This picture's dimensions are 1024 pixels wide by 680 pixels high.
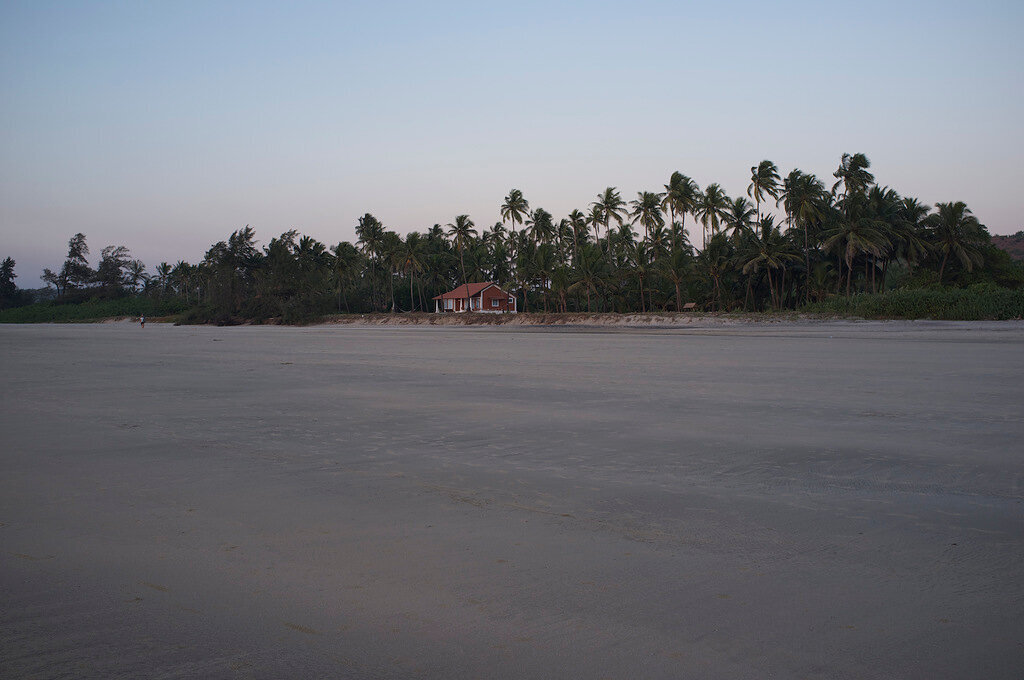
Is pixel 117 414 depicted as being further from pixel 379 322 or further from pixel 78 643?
pixel 379 322

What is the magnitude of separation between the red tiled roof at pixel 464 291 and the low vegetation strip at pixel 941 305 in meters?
48.8

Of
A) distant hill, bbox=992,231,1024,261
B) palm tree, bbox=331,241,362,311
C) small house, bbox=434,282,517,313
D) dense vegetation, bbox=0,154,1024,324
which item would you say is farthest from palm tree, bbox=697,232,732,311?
distant hill, bbox=992,231,1024,261

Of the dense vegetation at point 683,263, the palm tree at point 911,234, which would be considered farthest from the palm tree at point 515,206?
the palm tree at point 911,234

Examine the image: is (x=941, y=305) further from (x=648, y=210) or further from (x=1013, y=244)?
(x=1013, y=244)

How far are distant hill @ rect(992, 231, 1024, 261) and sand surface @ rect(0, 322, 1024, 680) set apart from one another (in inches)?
4419

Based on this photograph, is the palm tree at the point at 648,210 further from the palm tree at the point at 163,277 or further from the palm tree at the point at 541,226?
the palm tree at the point at 163,277

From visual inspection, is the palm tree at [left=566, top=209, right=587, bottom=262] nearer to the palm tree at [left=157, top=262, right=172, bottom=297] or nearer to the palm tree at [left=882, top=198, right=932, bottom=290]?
the palm tree at [left=882, top=198, right=932, bottom=290]

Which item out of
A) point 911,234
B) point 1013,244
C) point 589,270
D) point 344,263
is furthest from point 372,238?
point 1013,244

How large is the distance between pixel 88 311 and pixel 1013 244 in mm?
135552

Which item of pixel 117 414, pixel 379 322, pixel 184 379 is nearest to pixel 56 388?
pixel 184 379

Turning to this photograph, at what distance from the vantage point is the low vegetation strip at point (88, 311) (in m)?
103

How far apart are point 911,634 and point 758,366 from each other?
41.4 ft

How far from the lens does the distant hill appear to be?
101m

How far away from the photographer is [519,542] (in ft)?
12.8
